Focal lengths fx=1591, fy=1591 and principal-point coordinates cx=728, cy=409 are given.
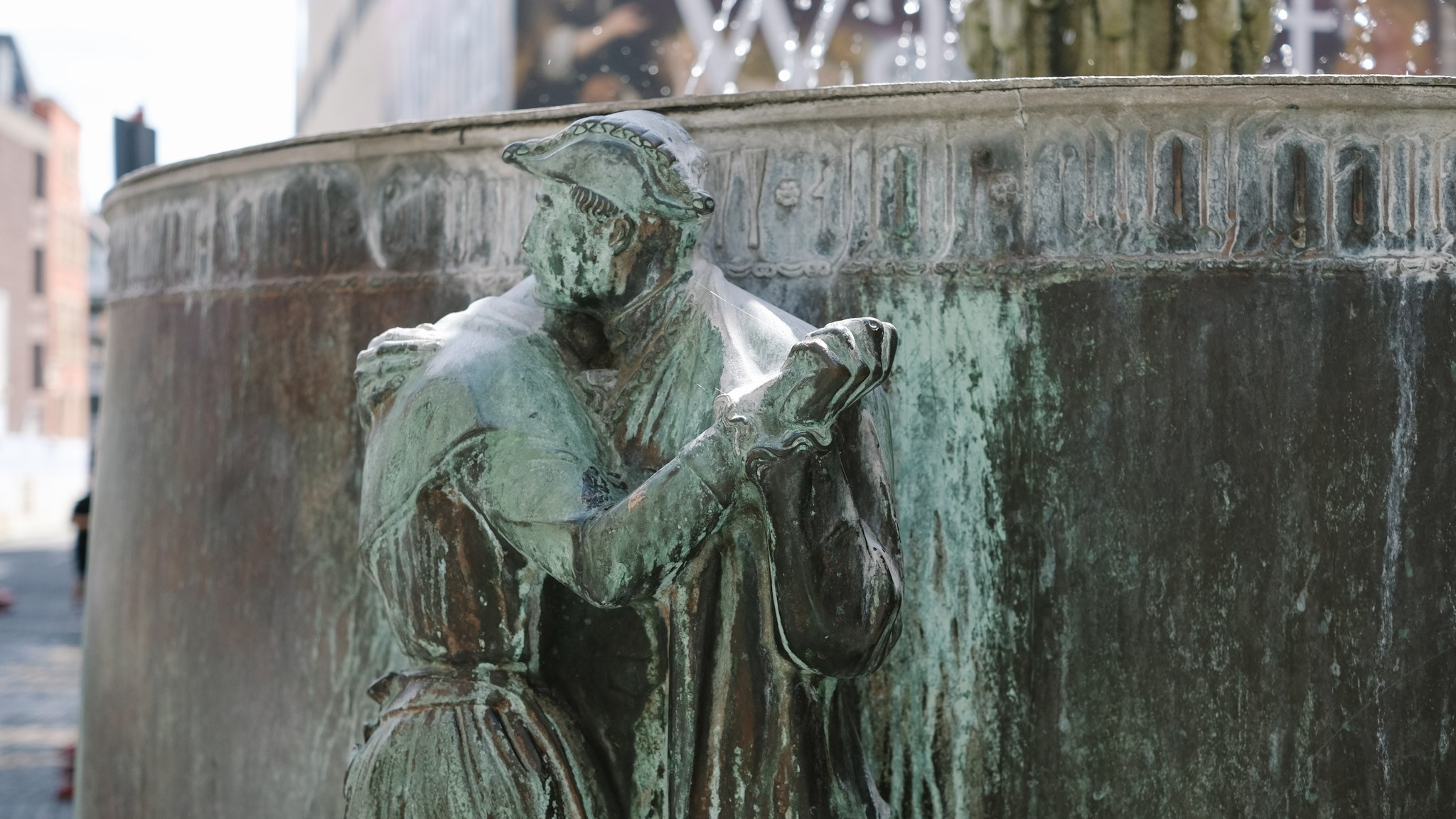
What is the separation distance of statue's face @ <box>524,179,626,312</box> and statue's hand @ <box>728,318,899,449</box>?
40cm

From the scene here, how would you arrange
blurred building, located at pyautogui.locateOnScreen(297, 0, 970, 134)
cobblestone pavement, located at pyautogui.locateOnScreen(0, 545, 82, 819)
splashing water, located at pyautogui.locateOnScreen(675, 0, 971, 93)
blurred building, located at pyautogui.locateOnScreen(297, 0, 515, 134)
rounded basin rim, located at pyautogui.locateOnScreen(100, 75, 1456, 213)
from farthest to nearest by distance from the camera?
blurred building, located at pyautogui.locateOnScreen(297, 0, 515, 134), blurred building, located at pyautogui.locateOnScreen(297, 0, 970, 134), splashing water, located at pyautogui.locateOnScreen(675, 0, 971, 93), cobblestone pavement, located at pyautogui.locateOnScreen(0, 545, 82, 819), rounded basin rim, located at pyautogui.locateOnScreen(100, 75, 1456, 213)

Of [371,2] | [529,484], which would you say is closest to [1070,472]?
[529,484]

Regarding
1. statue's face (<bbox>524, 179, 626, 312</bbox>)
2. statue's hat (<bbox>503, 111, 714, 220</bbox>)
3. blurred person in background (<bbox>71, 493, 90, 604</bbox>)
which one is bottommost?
blurred person in background (<bbox>71, 493, 90, 604</bbox>)

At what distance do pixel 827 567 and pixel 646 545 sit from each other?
25 centimetres

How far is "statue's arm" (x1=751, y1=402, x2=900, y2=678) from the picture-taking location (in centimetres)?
218

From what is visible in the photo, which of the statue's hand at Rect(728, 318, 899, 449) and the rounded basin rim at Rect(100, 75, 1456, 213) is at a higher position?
the rounded basin rim at Rect(100, 75, 1456, 213)

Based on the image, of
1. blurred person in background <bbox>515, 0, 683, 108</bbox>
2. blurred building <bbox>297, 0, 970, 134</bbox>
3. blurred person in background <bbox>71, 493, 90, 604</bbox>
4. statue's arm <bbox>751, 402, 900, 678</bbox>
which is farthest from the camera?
blurred person in background <bbox>515, 0, 683, 108</bbox>

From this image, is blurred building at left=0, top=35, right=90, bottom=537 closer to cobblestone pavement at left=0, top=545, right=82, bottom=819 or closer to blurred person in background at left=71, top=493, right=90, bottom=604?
cobblestone pavement at left=0, top=545, right=82, bottom=819

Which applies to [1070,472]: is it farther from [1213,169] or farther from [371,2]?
[371,2]

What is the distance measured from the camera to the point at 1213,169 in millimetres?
2490

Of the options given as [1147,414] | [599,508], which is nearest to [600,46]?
[1147,414]

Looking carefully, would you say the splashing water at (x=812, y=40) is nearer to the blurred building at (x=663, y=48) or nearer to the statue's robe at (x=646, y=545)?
the blurred building at (x=663, y=48)

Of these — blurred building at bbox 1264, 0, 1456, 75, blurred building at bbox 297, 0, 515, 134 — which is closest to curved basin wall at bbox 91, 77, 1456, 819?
blurred building at bbox 1264, 0, 1456, 75

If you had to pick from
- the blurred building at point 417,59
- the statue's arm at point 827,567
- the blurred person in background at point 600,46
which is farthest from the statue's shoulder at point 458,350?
the blurred person in background at point 600,46
